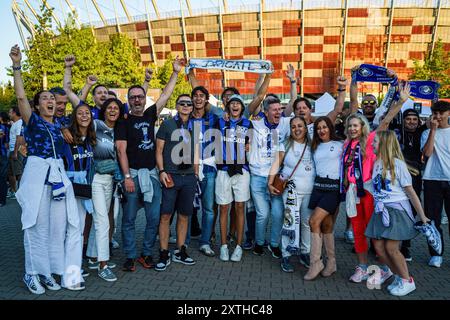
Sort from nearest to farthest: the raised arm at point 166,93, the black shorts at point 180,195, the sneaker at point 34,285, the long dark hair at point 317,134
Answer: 1. the sneaker at point 34,285
2. the long dark hair at point 317,134
3. the black shorts at point 180,195
4. the raised arm at point 166,93

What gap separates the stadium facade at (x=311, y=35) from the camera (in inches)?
1742

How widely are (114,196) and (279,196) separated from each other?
2304 millimetres

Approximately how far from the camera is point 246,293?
14.0 feet

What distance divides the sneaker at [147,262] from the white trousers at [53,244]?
923 mm

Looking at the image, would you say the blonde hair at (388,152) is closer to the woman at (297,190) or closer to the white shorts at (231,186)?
the woman at (297,190)

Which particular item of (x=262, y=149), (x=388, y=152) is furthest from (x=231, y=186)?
(x=388, y=152)

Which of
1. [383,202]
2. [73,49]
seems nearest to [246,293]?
[383,202]

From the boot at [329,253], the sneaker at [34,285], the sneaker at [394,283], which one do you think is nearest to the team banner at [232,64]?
the boot at [329,253]

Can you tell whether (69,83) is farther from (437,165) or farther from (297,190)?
(437,165)

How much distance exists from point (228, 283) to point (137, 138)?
2.19m

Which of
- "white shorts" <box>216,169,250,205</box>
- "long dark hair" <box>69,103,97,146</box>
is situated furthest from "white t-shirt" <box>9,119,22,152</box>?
"white shorts" <box>216,169,250,205</box>

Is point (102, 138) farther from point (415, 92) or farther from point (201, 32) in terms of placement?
point (201, 32)

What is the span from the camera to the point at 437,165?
5363 mm
